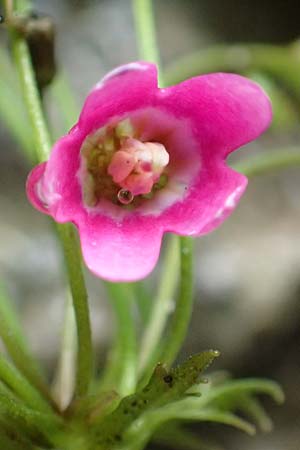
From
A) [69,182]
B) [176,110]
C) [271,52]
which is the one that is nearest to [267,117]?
[176,110]

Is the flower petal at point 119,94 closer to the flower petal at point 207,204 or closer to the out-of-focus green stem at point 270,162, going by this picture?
the flower petal at point 207,204

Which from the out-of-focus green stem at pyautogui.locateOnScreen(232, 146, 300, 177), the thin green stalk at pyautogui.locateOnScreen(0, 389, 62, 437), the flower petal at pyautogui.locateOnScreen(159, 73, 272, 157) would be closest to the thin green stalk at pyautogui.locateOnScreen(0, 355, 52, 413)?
the thin green stalk at pyautogui.locateOnScreen(0, 389, 62, 437)

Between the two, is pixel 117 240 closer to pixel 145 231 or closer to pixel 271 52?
pixel 145 231

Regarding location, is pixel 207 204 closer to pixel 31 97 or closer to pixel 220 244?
pixel 31 97

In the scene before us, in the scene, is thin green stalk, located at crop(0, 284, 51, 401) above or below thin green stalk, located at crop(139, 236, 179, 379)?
above

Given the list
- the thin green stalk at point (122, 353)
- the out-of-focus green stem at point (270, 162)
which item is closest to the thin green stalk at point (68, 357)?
the thin green stalk at point (122, 353)

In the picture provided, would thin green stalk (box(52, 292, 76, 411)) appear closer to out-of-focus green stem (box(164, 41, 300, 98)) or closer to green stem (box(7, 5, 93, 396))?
green stem (box(7, 5, 93, 396))
